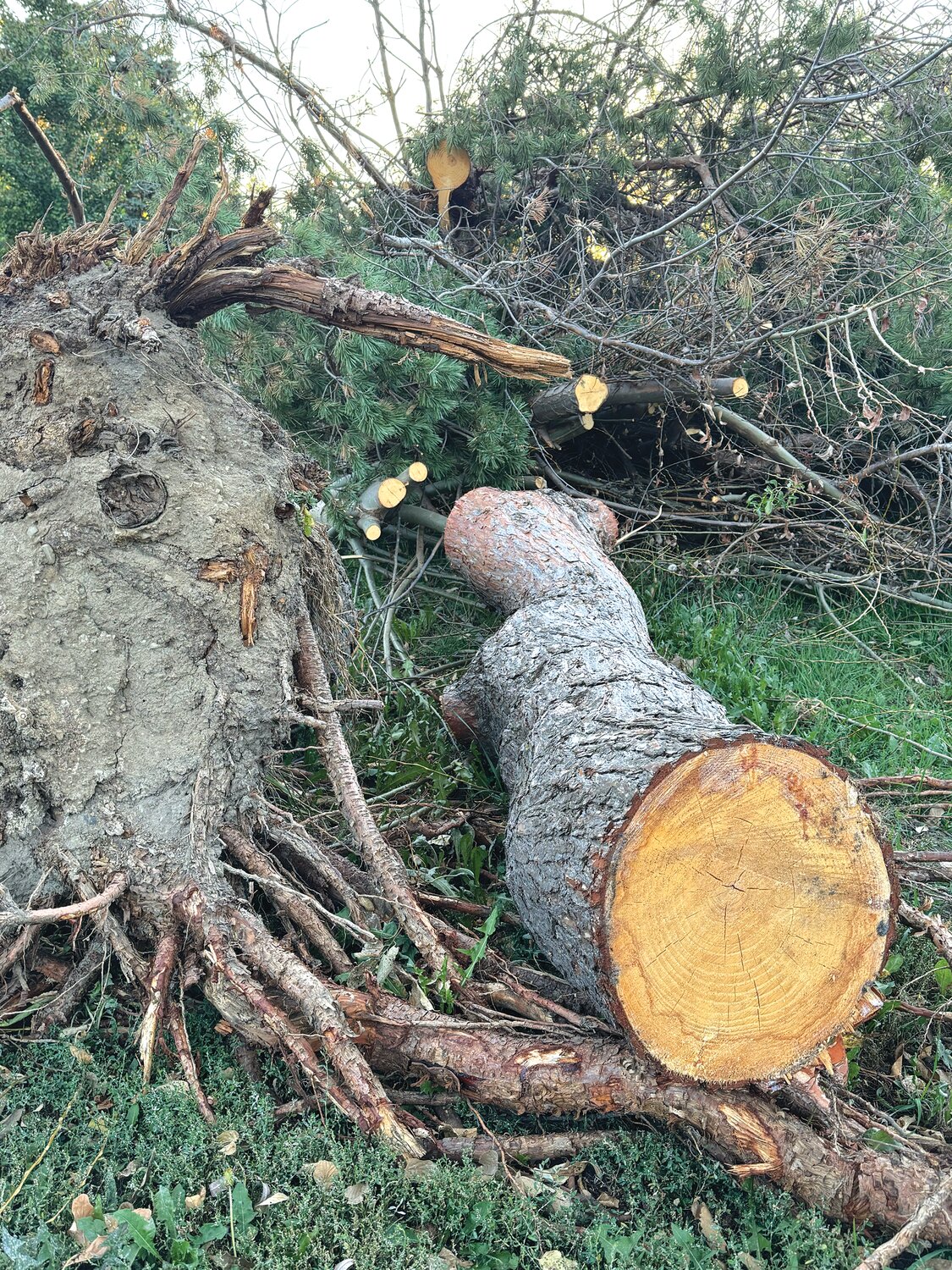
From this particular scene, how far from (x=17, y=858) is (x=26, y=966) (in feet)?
0.92

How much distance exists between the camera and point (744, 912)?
1796 mm

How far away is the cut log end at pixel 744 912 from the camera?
1742 millimetres

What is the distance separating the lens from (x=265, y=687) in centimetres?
246

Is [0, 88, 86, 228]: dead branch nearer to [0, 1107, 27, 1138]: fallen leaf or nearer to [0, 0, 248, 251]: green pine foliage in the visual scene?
[0, 0, 248, 251]: green pine foliage

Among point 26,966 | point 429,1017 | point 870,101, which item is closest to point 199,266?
point 26,966

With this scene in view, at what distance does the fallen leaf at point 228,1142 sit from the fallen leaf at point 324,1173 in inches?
6.9

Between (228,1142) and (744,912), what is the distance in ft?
4.02

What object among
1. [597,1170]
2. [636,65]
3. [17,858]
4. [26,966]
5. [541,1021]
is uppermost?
[636,65]

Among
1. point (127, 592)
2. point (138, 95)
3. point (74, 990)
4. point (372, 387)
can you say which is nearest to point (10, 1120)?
point (74, 990)

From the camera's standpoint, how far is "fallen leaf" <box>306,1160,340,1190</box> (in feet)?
5.46

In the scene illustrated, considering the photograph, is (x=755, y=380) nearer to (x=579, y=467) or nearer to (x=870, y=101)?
(x=579, y=467)

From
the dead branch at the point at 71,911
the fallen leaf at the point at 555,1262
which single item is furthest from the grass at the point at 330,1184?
the dead branch at the point at 71,911

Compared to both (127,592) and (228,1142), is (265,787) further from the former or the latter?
(228,1142)

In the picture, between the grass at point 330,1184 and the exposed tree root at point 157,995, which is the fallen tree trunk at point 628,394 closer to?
the grass at point 330,1184
